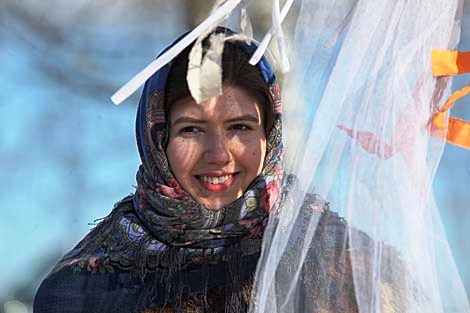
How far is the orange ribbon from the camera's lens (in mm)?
1509

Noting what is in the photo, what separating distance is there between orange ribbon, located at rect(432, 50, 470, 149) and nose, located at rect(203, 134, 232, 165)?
0.56m

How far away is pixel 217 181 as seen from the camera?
201 cm

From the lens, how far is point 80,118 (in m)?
5.49

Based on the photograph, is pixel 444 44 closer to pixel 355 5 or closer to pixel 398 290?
pixel 355 5

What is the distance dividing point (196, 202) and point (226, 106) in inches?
9.1

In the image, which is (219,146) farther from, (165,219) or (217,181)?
(165,219)

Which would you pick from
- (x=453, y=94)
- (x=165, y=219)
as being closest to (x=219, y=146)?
(x=165, y=219)

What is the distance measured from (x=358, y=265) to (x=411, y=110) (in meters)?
0.27

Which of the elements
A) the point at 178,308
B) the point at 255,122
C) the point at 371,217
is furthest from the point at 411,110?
the point at 178,308

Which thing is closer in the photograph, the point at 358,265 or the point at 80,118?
the point at 358,265

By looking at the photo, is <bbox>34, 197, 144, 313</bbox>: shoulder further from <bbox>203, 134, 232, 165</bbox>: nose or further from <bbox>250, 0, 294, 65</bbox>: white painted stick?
<bbox>250, 0, 294, 65</bbox>: white painted stick

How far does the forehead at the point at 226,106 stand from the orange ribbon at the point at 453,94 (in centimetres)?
57

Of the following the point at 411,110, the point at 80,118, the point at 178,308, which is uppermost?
the point at 80,118

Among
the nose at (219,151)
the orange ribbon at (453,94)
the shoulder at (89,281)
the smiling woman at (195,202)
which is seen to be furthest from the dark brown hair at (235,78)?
the orange ribbon at (453,94)
